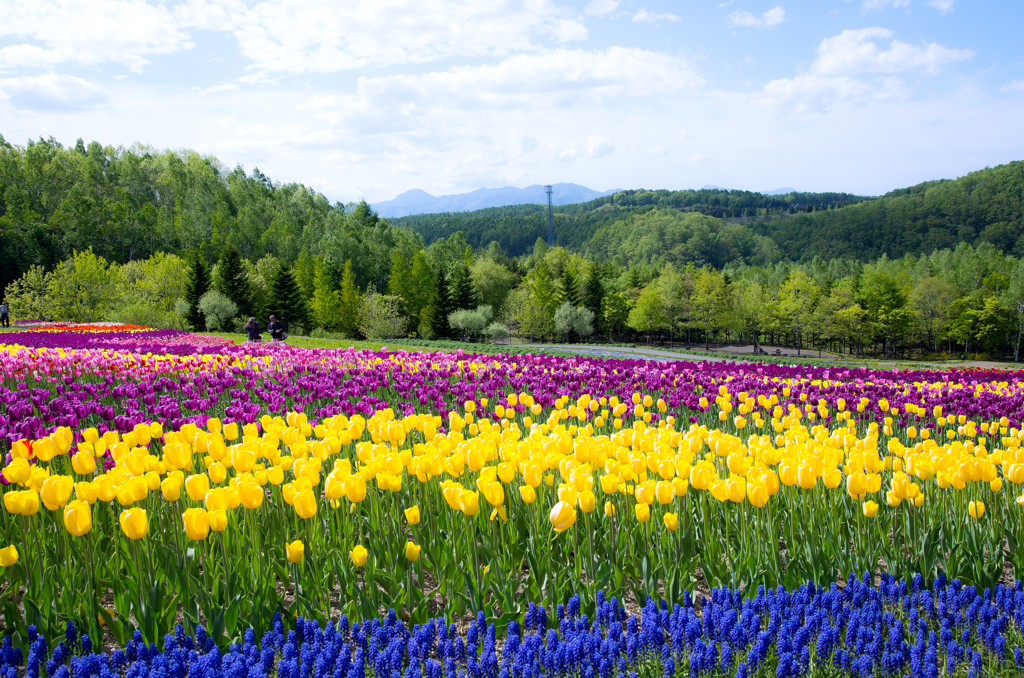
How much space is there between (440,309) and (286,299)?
14.2 m

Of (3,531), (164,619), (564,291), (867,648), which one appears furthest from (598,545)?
(564,291)

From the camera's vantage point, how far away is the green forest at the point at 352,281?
55.3 metres

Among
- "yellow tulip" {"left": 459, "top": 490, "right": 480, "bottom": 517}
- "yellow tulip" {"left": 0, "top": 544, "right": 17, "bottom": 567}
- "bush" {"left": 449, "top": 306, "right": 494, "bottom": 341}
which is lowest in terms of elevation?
"bush" {"left": 449, "top": 306, "right": 494, "bottom": 341}

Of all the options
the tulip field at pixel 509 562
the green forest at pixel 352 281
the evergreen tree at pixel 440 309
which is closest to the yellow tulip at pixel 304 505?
the tulip field at pixel 509 562

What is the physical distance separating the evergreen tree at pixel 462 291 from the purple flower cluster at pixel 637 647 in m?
59.6

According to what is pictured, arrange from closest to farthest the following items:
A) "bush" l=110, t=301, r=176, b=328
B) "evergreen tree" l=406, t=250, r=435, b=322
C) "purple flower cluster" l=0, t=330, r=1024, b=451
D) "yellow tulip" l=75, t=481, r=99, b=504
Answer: "yellow tulip" l=75, t=481, r=99, b=504, "purple flower cluster" l=0, t=330, r=1024, b=451, "bush" l=110, t=301, r=176, b=328, "evergreen tree" l=406, t=250, r=435, b=322

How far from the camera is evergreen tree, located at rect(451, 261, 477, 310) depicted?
205ft

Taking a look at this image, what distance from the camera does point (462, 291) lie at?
2470 inches

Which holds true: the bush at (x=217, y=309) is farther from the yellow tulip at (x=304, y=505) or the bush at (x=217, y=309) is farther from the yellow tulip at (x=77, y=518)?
the yellow tulip at (x=304, y=505)

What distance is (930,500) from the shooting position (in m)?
4.45

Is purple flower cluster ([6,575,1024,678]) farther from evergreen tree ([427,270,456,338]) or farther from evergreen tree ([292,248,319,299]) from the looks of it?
evergreen tree ([292,248,319,299])

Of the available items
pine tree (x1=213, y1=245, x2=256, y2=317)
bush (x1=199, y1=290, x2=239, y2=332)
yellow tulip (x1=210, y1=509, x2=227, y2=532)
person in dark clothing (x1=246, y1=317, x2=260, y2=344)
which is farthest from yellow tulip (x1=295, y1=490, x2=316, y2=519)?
pine tree (x1=213, y1=245, x2=256, y2=317)

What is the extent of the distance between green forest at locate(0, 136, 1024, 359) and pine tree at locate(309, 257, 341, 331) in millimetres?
207

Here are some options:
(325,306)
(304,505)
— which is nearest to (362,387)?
(304,505)
